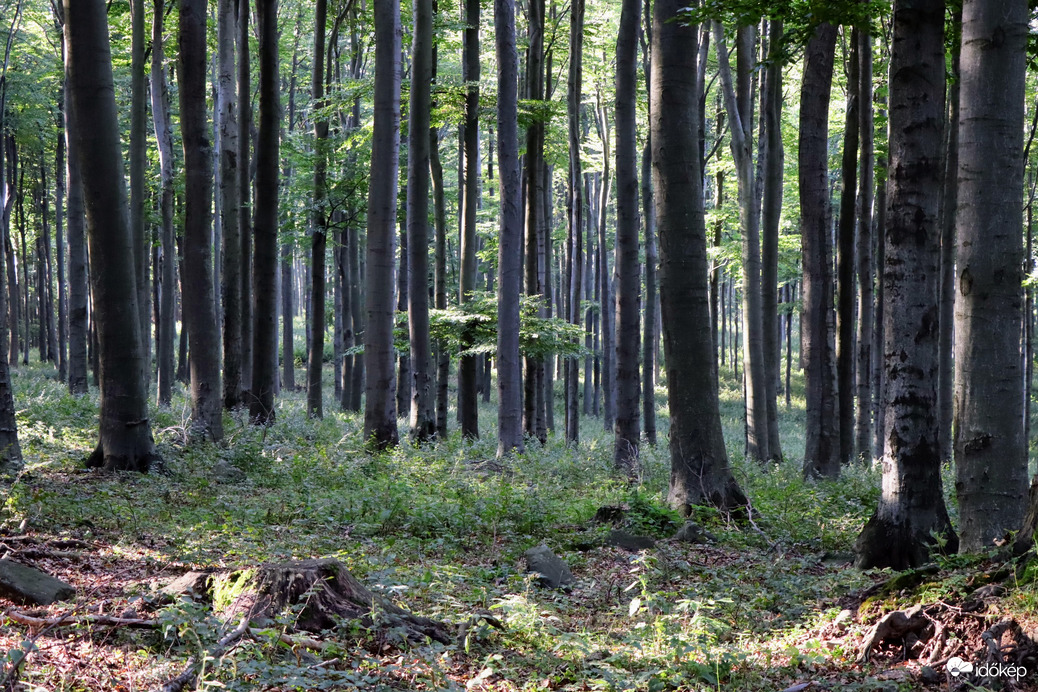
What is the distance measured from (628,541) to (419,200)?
836 centimetres

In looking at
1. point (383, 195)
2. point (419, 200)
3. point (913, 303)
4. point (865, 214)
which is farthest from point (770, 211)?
point (913, 303)

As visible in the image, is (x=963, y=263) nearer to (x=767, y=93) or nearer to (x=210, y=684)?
(x=210, y=684)

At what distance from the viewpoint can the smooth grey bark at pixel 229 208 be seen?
44.6 ft

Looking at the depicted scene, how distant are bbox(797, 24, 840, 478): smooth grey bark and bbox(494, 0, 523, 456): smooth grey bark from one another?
435 centimetres

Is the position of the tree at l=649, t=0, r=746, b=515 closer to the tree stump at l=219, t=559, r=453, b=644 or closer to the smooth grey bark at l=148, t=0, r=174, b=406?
the tree stump at l=219, t=559, r=453, b=644

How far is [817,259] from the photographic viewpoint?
1242 centimetres

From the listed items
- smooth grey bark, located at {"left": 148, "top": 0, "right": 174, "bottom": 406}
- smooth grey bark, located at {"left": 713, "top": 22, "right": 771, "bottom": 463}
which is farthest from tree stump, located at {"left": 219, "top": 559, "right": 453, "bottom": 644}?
smooth grey bark, located at {"left": 148, "top": 0, "right": 174, "bottom": 406}

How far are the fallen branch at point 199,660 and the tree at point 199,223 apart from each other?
7835 mm

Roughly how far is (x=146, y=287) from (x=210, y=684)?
56.7 ft

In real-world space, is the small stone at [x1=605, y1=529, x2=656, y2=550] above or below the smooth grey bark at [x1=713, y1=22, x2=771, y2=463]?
below

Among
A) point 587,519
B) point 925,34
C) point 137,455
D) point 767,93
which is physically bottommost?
point 587,519

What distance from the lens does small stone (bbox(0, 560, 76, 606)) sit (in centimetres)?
448

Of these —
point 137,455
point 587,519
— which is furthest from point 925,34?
point 137,455

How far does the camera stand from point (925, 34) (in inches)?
231
